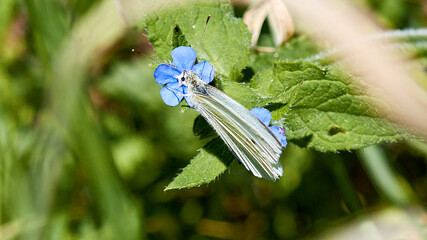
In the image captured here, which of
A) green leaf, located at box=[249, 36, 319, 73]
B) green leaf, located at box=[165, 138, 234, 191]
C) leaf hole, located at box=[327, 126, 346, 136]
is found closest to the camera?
green leaf, located at box=[165, 138, 234, 191]

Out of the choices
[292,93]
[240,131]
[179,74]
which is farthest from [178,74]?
[292,93]

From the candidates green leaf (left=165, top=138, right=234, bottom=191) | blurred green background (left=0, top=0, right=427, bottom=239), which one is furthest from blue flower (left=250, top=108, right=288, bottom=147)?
blurred green background (left=0, top=0, right=427, bottom=239)

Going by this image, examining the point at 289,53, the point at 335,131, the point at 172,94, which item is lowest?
the point at 335,131

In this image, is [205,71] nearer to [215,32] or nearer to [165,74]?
[165,74]

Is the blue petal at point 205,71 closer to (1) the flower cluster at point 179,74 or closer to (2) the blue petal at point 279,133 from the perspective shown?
(1) the flower cluster at point 179,74

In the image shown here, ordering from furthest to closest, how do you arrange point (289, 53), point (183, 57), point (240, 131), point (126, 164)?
point (126, 164)
point (289, 53)
point (183, 57)
point (240, 131)

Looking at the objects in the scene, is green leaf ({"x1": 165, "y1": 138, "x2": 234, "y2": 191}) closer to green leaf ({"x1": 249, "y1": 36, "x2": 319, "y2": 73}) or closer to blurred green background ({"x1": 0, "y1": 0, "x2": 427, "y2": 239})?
green leaf ({"x1": 249, "y1": 36, "x2": 319, "y2": 73})

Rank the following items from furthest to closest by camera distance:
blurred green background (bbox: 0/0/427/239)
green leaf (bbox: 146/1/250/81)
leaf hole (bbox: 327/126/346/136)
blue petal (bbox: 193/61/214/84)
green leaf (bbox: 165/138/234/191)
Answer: blurred green background (bbox: 0/0/427/239)
leaf hole (bbox: 327/126/346/136)
green leaf (bbox: 146/1/250/81)
blue petal (bbox: 193/61/214/84)
green leaf (bbox: 165/138/234/191)

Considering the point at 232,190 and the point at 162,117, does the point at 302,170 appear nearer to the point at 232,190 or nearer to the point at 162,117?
the point at 232,190
